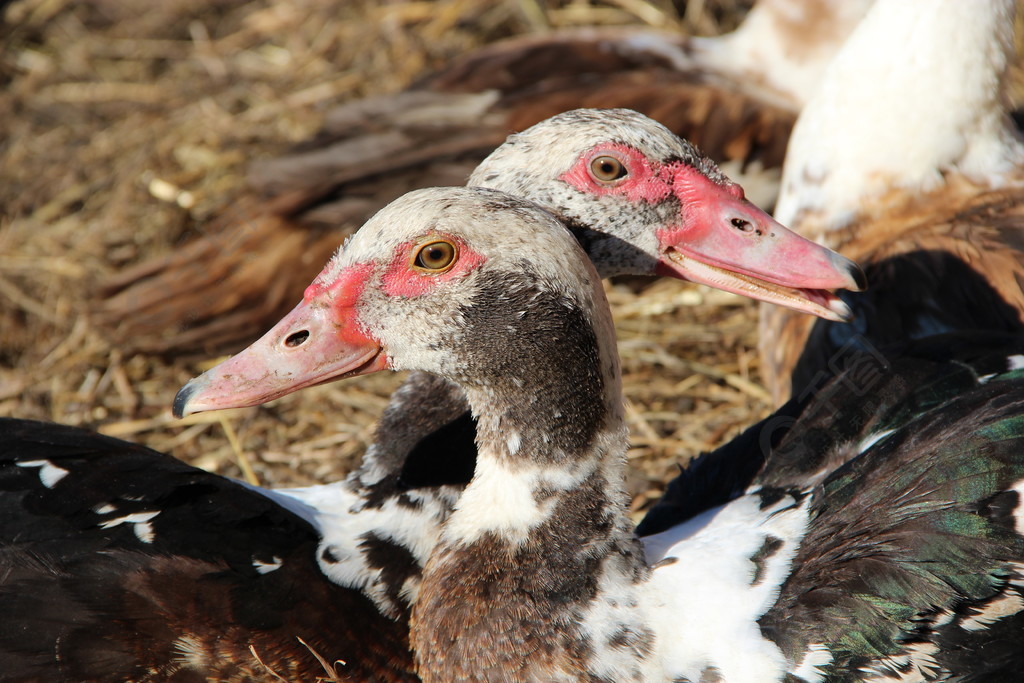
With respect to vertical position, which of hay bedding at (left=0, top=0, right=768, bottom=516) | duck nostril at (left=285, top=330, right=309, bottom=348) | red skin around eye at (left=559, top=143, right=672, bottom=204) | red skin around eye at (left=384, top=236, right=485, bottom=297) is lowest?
hay bedding at (left=0, top=0, right=768, bottom=516)

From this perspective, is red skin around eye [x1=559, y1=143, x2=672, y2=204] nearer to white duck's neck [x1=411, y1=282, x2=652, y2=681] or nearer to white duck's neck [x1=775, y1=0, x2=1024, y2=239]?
white duck's neck [x1=411, y1=282, x2=652, y2=681]

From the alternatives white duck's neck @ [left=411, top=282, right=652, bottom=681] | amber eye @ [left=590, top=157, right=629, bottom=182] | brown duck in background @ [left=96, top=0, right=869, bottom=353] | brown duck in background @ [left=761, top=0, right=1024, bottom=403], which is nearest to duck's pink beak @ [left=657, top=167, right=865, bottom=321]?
amber eye @ [left=590, top=157, right=629, bottom=182]

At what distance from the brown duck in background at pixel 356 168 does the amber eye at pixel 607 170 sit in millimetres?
1511

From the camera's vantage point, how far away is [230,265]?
4.42 metres

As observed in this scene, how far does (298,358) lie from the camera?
93.2 inches

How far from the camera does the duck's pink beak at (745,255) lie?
261cm

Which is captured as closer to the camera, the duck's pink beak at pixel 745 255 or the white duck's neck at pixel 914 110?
the duck's pink beak at pixel 745 255

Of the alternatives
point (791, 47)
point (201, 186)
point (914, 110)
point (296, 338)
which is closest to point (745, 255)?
point (296, 338)

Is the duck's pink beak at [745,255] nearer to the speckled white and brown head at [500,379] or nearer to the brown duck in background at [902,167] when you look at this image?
the speckled white and brown head at [500,379]

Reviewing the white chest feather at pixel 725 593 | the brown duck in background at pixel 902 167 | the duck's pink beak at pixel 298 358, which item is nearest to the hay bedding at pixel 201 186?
the brown duck in background at pixel 902 167

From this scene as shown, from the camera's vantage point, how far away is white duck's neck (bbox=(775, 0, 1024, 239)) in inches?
138

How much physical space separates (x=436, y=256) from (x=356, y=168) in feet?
7.08

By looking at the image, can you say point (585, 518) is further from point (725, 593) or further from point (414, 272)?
point (414, 272)

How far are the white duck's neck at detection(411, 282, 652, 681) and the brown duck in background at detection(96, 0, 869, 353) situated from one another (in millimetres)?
2055
